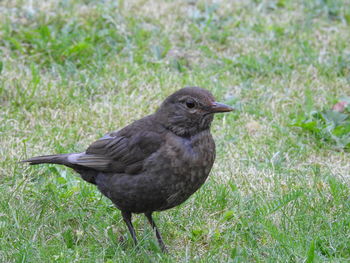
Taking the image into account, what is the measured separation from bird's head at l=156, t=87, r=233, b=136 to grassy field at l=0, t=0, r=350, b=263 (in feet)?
2.48

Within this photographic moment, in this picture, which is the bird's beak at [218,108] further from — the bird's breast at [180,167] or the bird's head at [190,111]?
the bird's breast at [180,167]

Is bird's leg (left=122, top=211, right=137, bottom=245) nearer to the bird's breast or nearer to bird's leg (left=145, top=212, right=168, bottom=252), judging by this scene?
bird's leg (left=145, top=212, right=168, bottom=252)

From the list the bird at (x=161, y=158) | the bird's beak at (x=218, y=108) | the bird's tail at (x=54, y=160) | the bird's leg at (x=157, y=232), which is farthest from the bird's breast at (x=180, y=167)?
the bird's tail at (x=54, y=160)

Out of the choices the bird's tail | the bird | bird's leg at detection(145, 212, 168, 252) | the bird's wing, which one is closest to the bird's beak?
the bird

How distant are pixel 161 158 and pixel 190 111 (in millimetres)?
373

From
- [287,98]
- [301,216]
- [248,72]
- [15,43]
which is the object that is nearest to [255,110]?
[287,98]

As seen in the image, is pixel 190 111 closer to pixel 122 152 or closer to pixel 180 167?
pixel 180 167

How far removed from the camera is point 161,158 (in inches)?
163

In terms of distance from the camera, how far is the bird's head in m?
4.23

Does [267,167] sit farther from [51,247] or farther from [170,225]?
[51,247]

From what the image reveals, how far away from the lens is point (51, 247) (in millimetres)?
4227

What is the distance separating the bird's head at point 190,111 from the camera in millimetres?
4227

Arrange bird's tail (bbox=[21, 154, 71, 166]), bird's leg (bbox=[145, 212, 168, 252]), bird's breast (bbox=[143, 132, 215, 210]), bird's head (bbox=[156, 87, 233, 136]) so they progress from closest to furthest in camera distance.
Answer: bird's breast (bbox=[143, 132, 215, 210]), bird's head (bbox=[156, 87, 233, 136]), bird's leg (bbox=[145, 212, 168, 252]), bird's tail (bbox=[21, 154, 71, 166])

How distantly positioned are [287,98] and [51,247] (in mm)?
3293
